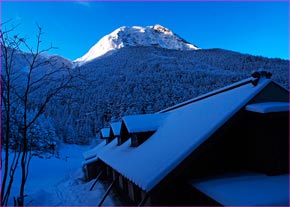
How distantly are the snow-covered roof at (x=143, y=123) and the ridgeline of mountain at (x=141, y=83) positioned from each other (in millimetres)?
40655

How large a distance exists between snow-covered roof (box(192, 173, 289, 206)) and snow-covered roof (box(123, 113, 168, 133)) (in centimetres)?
500

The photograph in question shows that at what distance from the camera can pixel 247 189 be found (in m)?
6.49

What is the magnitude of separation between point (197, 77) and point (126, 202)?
77.6m

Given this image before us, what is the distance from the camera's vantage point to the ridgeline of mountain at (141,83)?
2645 inches

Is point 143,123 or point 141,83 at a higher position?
point 141,83

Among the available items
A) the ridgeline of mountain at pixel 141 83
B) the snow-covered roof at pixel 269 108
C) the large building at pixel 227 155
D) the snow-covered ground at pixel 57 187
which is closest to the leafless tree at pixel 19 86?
the large building at pixel 227 155

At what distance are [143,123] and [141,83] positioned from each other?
242 ft

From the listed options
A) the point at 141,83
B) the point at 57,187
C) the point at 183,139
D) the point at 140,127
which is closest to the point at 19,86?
the point at 183,139

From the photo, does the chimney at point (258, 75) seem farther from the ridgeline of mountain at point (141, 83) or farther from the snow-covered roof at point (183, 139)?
the ridgeline of mountain at point (141, 83)

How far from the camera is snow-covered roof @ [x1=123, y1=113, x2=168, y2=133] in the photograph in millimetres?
12305

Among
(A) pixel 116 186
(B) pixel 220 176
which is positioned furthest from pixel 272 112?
(A) pixel 116 186

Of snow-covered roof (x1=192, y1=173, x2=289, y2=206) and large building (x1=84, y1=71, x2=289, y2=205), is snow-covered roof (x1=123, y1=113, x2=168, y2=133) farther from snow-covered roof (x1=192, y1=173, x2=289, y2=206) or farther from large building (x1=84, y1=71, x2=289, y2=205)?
snow-covered roof (x1=192, y1=173, x2=289, y2=206)

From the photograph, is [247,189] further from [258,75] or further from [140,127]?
→ [140,127]

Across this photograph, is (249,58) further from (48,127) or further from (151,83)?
(48,127)
